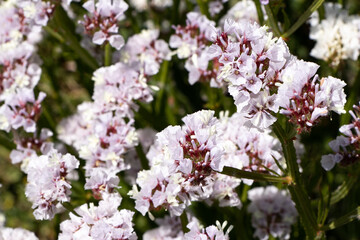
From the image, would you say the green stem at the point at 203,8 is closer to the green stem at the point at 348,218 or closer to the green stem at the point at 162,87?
the green stem at the point at 162,87

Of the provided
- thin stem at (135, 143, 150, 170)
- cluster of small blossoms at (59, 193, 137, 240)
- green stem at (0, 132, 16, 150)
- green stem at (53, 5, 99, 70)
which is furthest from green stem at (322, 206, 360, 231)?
green stem at (0, 132, 16, 150)

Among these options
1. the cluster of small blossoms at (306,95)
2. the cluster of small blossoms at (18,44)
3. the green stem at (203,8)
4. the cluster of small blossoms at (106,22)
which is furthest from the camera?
the green stem at (203,8)

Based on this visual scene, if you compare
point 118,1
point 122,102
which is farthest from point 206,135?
point 118,1

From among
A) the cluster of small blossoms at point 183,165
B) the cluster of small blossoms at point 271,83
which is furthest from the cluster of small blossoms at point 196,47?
the cluster of small blossoms at point 271,83

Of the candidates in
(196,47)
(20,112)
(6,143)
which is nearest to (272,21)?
(196,47)

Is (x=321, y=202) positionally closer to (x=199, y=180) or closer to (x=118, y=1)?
(x=199, y=180)

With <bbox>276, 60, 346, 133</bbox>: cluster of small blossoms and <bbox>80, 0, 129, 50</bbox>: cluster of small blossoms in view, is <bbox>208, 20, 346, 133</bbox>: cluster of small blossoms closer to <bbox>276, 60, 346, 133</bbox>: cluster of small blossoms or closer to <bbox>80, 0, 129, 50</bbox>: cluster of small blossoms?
<bbox>276, 60, 346, 133</bbox>: cluster of small blossoms

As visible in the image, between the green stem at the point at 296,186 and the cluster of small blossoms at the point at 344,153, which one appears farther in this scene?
the cluster of small blossoms at the point at 344,153
